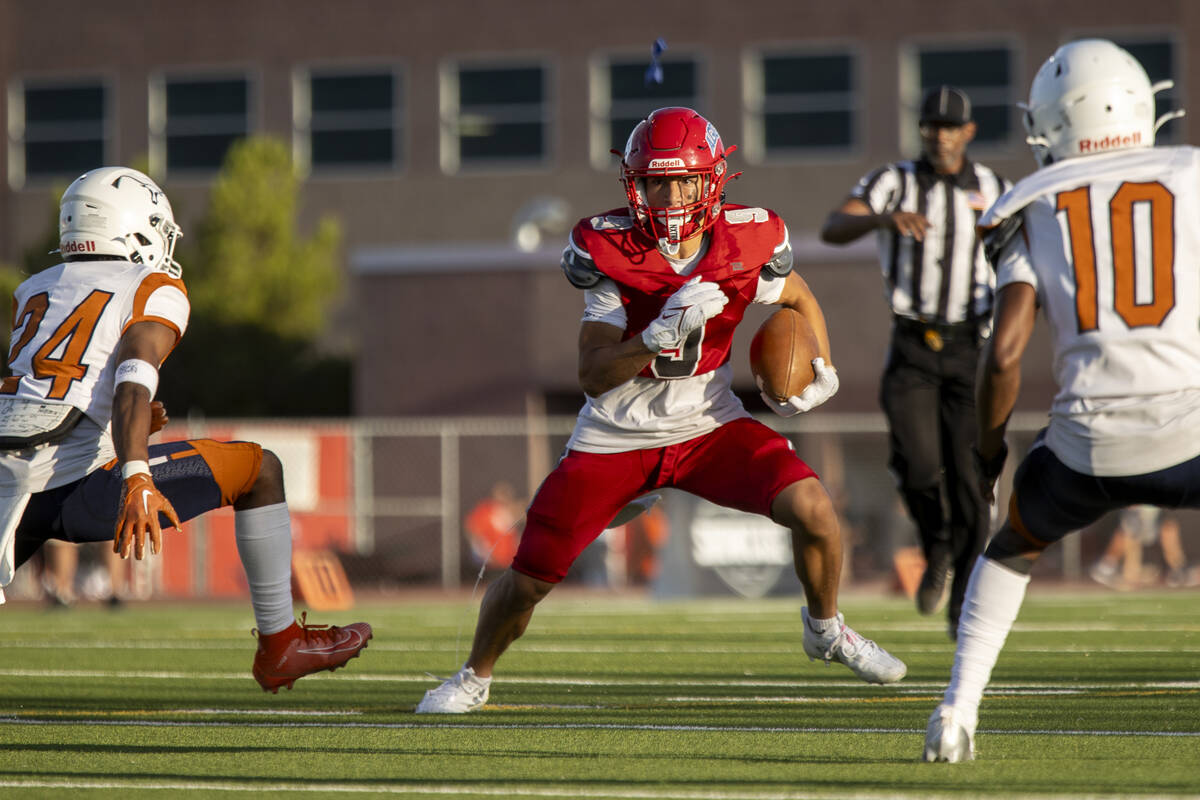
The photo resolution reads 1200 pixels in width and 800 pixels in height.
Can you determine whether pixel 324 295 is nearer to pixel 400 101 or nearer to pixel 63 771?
pixel 400 101

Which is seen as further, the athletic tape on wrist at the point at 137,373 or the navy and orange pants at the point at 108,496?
the navy and orange pants at the point at 108,496

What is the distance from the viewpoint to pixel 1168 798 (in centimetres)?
344

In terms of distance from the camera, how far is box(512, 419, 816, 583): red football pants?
16.2 feet

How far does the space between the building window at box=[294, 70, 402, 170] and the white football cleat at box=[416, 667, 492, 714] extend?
22.3 meters

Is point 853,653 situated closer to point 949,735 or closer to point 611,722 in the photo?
point 611,722

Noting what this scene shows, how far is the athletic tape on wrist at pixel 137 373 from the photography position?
448cm

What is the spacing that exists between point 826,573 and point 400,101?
22.6 metres

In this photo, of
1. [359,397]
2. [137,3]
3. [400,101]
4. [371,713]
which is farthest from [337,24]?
[371,713]

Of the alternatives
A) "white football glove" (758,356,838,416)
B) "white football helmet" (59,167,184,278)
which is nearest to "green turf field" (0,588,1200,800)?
"white football glove" (758,356,838,416)

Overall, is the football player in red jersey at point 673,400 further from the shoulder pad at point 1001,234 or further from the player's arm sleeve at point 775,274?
the shoulder pad at point 1001,234

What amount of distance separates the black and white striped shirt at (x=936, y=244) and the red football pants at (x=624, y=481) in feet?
7.14

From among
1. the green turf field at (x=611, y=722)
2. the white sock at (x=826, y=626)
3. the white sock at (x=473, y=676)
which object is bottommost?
the green turf field at (x=611, y=722)

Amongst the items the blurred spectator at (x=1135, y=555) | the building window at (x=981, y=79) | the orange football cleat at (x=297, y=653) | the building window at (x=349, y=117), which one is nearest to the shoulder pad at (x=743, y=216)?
the orange football cleat at (x=297, y=653)

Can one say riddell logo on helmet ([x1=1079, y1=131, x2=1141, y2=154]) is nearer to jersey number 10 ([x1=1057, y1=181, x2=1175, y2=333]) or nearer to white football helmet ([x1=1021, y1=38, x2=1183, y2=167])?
white football helmet ([x1=1021, y1=38, x2=1183, y2=167])
